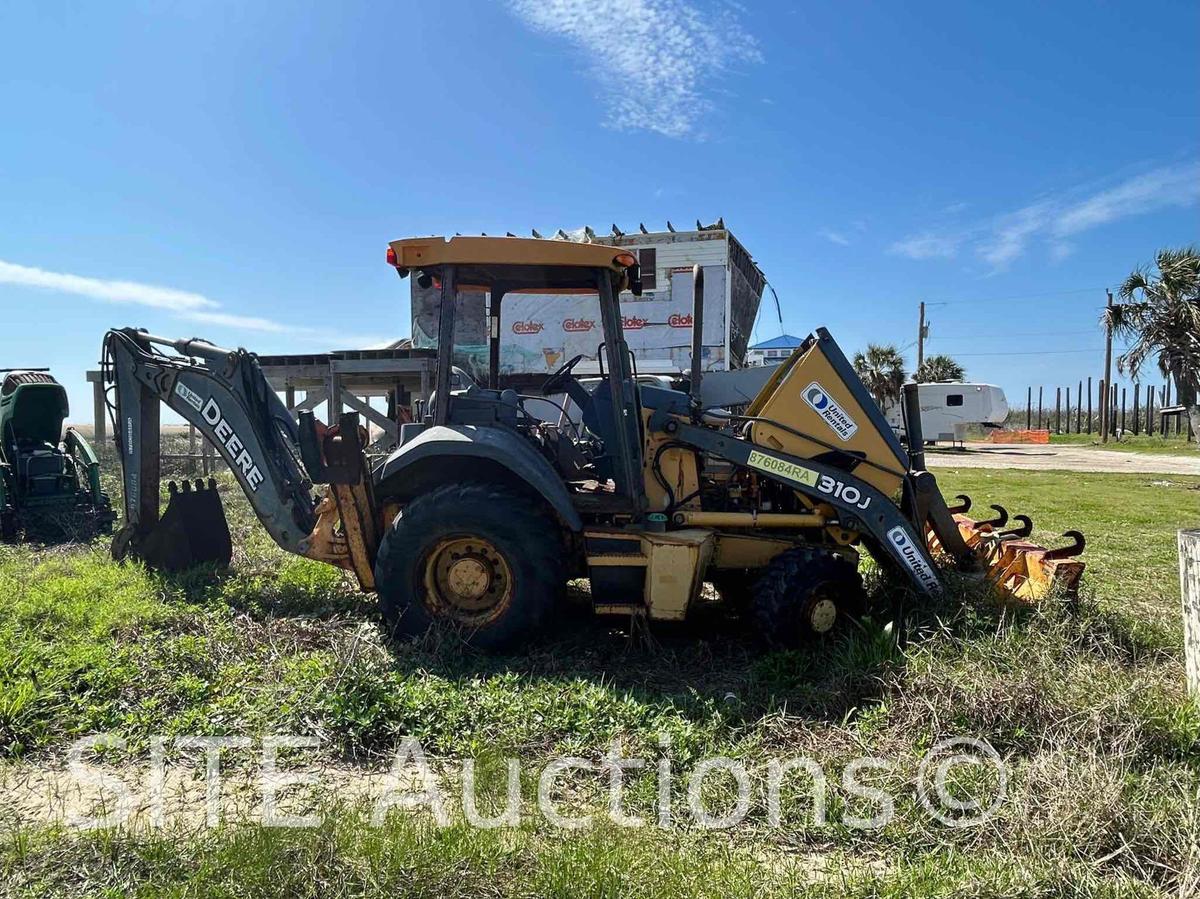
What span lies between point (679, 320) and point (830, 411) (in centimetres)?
1246

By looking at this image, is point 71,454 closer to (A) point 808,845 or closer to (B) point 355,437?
(B) point 355,437

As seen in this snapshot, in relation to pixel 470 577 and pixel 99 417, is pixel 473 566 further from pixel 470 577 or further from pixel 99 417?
pixel 99 417

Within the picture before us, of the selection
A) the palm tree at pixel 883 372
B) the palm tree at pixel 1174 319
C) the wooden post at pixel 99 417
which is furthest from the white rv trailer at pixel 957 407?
the wooden post at pixel 99 417

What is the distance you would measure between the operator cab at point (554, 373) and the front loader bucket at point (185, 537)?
90.0 inches

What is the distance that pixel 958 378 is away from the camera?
35.6 m

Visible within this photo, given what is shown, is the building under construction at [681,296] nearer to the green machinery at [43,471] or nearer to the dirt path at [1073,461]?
the green machinery at [43,471]

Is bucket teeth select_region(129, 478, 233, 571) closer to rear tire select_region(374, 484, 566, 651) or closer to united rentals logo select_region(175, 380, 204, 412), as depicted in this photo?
united rentals logo select_region(175, 380, 204, 412)

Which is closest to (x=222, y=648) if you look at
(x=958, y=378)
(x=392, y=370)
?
(x=392, y=370)

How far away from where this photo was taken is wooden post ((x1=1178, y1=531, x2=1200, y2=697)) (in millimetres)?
3585

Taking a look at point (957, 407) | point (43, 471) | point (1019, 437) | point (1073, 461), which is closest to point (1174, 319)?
point (1073, 461)

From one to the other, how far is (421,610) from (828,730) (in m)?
2.33

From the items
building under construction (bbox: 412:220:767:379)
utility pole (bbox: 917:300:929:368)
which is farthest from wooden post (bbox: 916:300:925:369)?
building under construction (bbox: 412:220:767:379)

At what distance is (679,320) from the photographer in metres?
17.0

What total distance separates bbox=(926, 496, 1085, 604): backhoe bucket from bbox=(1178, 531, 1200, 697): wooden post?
768 mm
